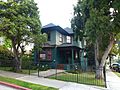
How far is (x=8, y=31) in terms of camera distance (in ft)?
64.5

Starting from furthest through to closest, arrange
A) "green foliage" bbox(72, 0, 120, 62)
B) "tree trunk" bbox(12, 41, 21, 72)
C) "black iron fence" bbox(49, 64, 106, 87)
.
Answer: "tree trunk" bbox(12, 41, 21, 72) → "green foliage" bbox(72, 0, 120, 62) → "black iron fence" bbox(49, 64, 106, 87)

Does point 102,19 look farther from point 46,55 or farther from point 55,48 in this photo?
point 46,55

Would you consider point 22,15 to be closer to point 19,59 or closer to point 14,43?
point 14,43

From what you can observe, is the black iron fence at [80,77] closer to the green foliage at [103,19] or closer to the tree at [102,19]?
the tree at [102,19]

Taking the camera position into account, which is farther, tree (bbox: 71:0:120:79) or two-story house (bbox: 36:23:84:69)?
two-story house (bbox: 36:23:84:69)

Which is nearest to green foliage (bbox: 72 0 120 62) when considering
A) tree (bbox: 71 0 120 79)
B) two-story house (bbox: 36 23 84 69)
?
tree (bbox: 71 0 120 79)

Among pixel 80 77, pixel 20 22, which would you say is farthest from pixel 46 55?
pixel 80 77

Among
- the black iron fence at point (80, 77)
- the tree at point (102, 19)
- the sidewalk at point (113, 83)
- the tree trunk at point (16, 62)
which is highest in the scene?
the tree at point (102, 19)

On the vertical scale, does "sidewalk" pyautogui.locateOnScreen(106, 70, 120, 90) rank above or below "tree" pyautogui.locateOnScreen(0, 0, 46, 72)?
below

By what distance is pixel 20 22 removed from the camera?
1992cm

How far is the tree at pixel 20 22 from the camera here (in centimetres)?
1962

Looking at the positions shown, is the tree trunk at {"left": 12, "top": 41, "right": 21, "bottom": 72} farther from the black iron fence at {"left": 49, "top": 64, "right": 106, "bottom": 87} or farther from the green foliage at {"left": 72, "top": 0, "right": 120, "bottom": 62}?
the green foliage at {"left": 72, "top": 0, "right": 120, "bottom": 62}

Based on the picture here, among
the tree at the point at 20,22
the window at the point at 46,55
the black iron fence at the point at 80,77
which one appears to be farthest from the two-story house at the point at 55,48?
the tree at the point at 20,22

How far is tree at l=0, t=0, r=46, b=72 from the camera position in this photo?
1962 cm
